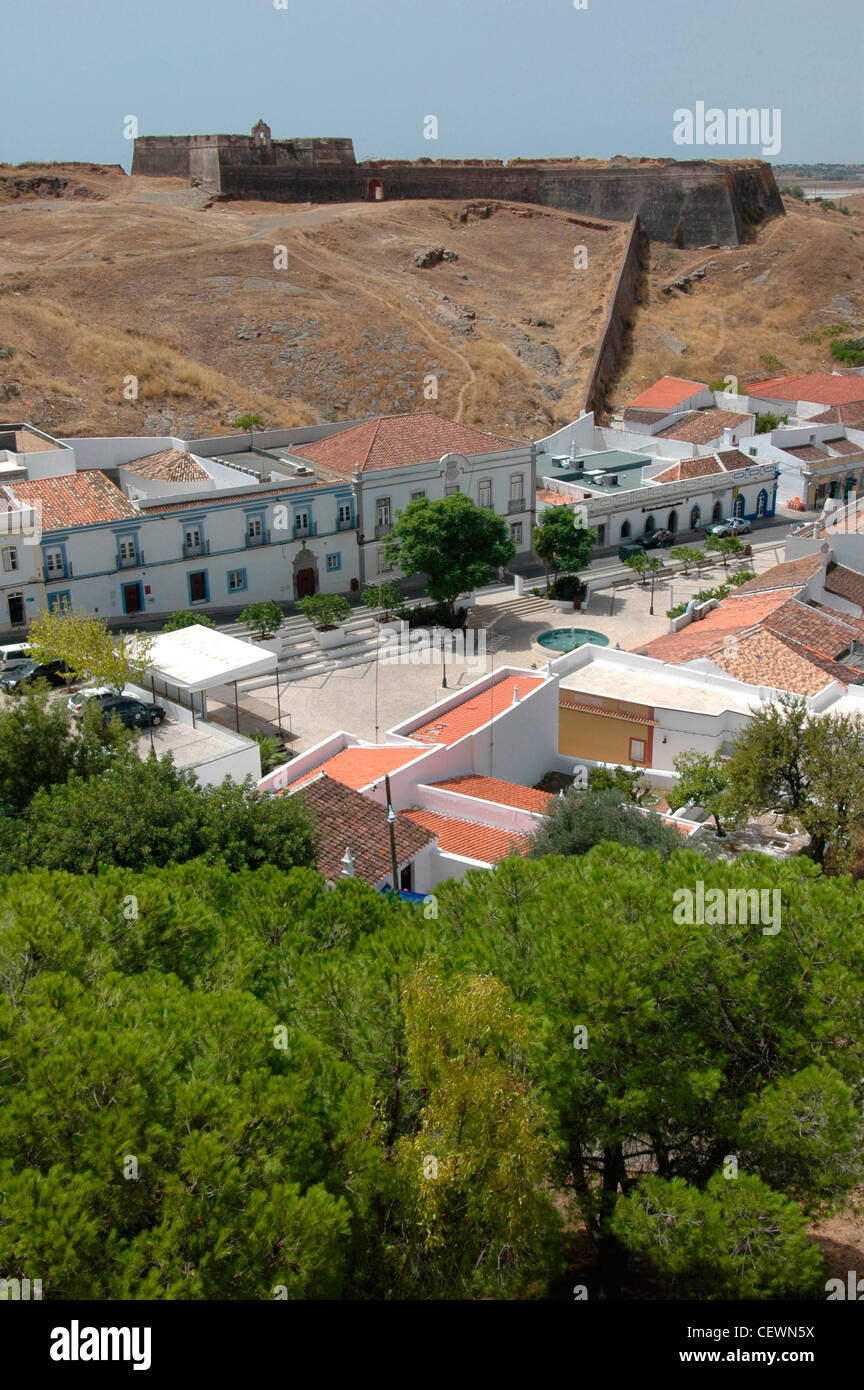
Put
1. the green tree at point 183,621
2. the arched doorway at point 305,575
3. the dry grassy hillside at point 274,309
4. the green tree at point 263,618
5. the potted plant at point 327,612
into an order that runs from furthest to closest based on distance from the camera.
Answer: the dry grassy hillside at point 274,309, the arched doorway at point 305,575, the potted plant at point 327,612, the green tree at point 263,618, the green tree at point 183,621

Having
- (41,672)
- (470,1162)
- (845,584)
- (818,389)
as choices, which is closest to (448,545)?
(845,584)

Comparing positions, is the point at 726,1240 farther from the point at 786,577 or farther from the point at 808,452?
the point at 808,452

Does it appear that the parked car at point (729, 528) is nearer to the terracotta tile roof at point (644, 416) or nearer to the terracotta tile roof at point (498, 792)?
the terracotta tile roof at point (644, 416)

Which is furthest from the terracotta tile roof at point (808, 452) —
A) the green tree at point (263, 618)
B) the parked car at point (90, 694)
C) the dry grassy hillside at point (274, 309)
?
the parked car at point (90, 694)

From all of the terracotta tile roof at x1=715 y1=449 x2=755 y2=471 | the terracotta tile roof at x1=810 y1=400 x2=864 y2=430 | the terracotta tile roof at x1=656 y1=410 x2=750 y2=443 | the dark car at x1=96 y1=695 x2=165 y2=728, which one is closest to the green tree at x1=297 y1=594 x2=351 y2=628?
the dark car at x1=96 y1=695 x2=165 y2=728

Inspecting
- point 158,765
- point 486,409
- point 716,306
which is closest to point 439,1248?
point 158,765

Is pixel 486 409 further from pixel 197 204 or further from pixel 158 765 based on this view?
pixel 158 765
